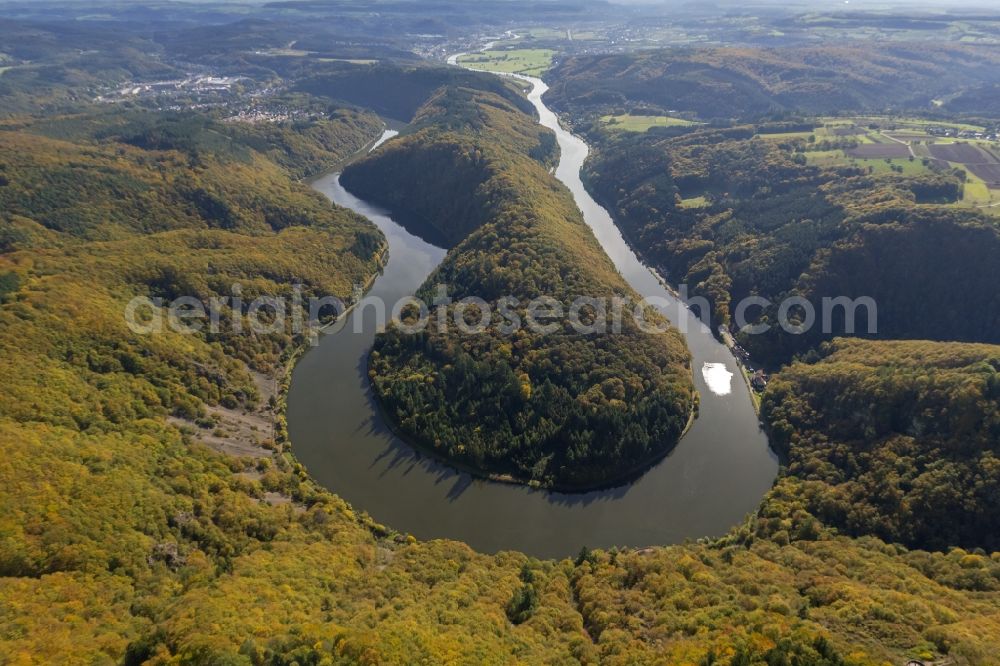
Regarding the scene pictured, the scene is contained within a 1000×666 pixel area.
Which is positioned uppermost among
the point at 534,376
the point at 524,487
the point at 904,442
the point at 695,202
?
the point at 695,202

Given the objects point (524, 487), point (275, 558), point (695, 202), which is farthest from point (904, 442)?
point (695, 202)

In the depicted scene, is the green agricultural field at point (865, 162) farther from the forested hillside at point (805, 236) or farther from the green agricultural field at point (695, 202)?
the green agricultural field at point (695, 202)

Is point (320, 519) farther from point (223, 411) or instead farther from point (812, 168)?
point (812, 168)

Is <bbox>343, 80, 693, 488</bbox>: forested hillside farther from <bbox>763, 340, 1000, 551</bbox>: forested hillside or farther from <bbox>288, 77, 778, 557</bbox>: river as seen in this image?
<bbox>763, 340, 1000, 551</bbox>: forested hillside

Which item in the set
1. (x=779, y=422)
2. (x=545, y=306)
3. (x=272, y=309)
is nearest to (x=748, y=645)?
(x=779, y=422)

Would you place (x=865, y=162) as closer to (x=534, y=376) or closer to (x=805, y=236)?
(x=805, y=236)

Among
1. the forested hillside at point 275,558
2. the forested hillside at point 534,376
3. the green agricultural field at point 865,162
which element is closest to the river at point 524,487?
the forested hillside at point 534,376
